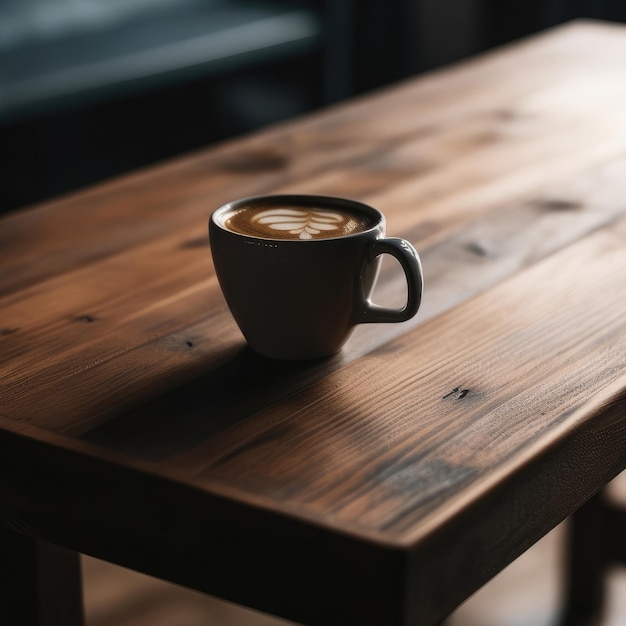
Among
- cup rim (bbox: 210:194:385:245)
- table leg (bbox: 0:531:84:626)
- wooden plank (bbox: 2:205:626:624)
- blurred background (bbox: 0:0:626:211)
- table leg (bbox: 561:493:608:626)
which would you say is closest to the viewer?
wooden plank (bbox: 2:205:626:624)

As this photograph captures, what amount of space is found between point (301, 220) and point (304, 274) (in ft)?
0.19

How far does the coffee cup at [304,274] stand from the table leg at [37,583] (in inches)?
8.3

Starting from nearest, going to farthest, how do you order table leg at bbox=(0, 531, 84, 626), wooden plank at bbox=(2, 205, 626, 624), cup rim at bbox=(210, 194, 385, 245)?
wooden plank at bbox=(2, 205, 626, 624) < cup rim at bbox=(210, 194, 385, 245) < table leg at bbox=(0, 531, 84, 626)

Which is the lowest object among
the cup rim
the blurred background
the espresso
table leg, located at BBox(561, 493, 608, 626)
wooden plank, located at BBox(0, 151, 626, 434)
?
table leg, located at BBox(561, 493, 608, 626)

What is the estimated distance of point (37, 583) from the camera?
778mm

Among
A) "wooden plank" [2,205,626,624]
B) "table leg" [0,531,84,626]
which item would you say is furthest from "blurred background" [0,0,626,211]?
"wooden plank" [2,205,626,624]

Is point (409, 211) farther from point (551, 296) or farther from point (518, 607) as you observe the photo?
point (518, 607)

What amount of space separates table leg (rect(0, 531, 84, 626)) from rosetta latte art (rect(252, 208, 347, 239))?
0.88 feet

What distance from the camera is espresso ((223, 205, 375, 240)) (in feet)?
2.30

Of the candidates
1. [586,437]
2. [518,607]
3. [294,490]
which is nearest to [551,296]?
[586,437]

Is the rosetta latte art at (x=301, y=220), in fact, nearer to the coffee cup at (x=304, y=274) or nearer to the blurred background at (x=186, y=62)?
the coffee cup at (x=304, y=274)

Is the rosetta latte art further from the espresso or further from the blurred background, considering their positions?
the blurred background

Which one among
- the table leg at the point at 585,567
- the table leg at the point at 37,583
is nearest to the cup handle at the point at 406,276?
the table leg at the point at 37,583

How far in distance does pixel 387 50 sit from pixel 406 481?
2.97m
